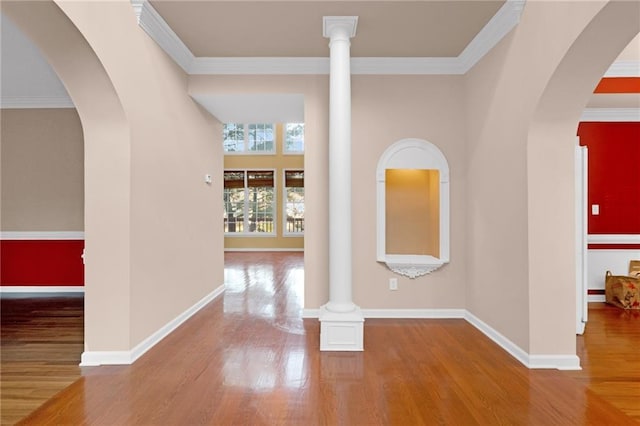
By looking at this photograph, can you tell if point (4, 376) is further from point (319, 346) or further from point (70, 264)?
point (70, 264)

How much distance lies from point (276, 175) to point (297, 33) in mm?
7716

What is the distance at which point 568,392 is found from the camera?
2.37 metres

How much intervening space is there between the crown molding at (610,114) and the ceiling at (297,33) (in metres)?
0.12

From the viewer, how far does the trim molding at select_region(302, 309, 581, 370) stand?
2732 millimetres

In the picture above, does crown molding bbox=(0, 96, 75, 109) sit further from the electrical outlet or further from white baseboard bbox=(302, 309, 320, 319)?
the electrical outlet

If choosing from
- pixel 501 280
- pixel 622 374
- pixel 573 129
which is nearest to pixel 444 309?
pixel 501 280

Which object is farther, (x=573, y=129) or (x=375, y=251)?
(x=375, y=251)

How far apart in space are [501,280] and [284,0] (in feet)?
10.1

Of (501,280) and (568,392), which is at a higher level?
(501,280)

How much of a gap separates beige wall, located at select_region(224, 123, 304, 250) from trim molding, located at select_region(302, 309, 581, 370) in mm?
7029

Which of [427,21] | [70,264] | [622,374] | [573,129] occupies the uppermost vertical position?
[427,21]

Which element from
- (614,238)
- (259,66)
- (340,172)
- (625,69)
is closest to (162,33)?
(259,66)

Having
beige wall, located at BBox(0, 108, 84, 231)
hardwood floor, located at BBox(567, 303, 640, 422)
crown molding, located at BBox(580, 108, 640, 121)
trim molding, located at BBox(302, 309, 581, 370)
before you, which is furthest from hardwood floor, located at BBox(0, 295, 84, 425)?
crown molding, located at BBox(580, 108, 640, 121)

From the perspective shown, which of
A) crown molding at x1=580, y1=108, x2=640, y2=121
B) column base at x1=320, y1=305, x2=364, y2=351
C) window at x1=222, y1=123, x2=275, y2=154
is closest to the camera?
column base at x1=320, y1=305, x2=364, y2=351
